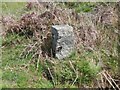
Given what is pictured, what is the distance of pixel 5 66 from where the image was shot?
13.9 feet

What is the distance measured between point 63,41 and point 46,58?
310 mm

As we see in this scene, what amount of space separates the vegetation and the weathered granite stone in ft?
0.27

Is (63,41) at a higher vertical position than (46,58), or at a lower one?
higher

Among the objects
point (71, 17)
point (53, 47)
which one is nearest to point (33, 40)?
point (53, 47)

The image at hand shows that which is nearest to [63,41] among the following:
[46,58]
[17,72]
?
[46,58]

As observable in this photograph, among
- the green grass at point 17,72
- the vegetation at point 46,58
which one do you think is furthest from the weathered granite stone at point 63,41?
the green grass at point 17,72

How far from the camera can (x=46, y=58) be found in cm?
422

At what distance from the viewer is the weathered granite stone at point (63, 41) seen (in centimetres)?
421

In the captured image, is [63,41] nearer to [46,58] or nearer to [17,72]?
[46,58]

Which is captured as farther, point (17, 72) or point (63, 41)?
point (63, 41)

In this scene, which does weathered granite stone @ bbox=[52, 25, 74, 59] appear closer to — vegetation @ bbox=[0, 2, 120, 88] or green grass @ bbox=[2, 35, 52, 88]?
vegetation @ bbox=[0, 2, 120, 88]

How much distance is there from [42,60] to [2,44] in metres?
0.76

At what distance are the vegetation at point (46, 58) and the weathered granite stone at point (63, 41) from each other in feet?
0.27

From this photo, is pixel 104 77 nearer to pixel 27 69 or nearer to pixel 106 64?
pixel 106 64
